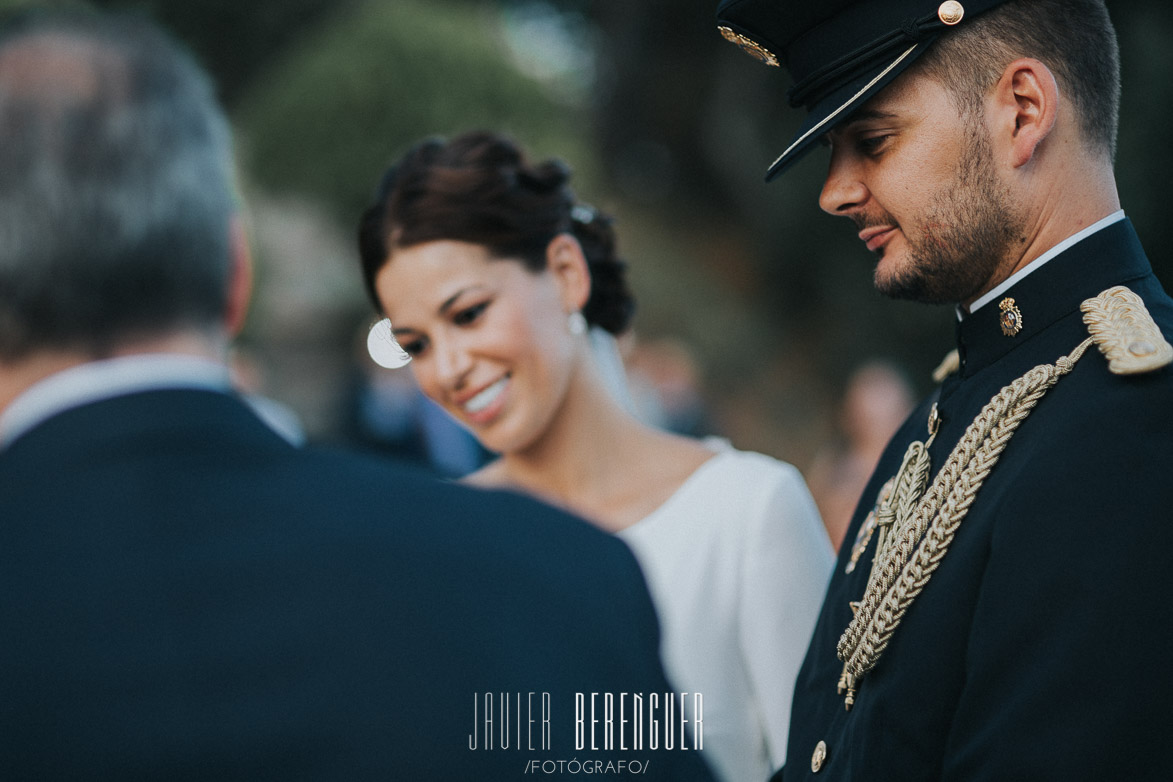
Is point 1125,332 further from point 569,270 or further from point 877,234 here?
point 569,270

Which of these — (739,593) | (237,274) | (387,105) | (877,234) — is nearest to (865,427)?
(739,593)

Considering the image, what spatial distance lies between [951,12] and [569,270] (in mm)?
1324

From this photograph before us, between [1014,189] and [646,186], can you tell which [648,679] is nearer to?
[1014,189]

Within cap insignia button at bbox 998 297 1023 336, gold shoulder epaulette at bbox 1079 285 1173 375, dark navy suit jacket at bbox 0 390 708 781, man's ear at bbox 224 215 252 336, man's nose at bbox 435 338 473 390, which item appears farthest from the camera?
man's nose at bbox 435 338 473 390

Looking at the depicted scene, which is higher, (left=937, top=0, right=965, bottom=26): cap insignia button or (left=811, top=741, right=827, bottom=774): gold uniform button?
(left=937, top=0, right=965, bottom=26): cap insignia button

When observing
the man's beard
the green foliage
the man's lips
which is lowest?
the man's beard

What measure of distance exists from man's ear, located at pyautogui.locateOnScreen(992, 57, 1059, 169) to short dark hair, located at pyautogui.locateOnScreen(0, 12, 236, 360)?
1098mm

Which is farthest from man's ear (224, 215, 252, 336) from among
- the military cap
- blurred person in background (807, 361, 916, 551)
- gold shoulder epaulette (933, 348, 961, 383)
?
blurred person in background (807, 361, 916, 551)

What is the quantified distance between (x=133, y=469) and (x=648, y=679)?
565mm

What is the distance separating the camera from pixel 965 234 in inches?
65.4

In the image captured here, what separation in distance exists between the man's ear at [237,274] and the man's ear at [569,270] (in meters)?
1.52

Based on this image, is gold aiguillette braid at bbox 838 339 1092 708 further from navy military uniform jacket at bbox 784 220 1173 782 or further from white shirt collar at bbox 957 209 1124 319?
white shirt collar at bbox 957 209 1124 319

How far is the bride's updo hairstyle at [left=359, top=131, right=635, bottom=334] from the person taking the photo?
2.62 metres

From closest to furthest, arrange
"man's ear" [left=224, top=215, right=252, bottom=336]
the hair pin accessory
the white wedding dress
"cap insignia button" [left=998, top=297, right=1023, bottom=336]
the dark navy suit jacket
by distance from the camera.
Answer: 1. the dark navy suit jacket
2. "man's ear" [left=224, top=215, right=252, bottom=336]
3. "cap insignia button" [left=998, top=297, right=1023, bottom=336]
4. the white wedding dress
5. the hair pin accessory
